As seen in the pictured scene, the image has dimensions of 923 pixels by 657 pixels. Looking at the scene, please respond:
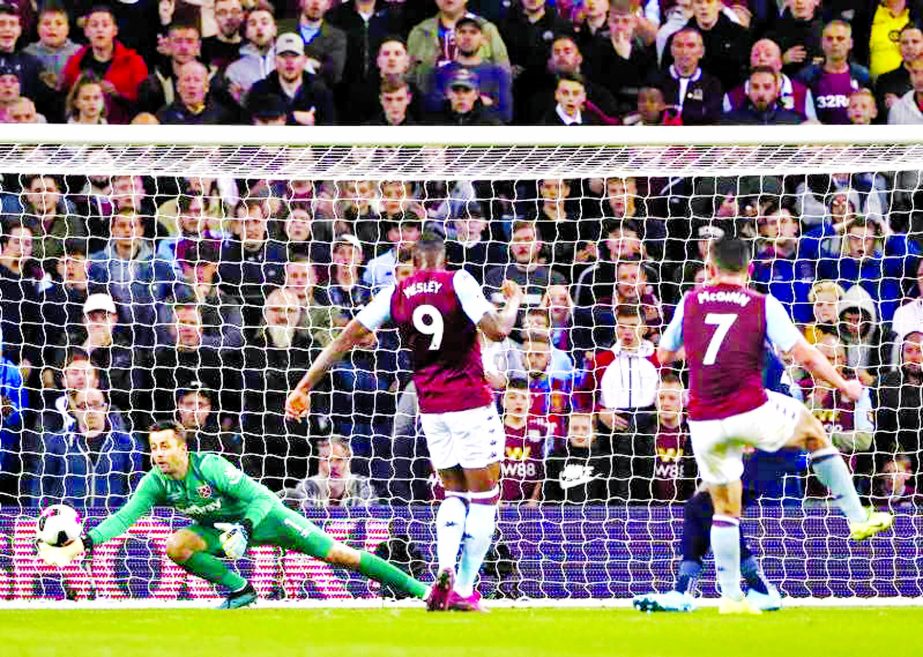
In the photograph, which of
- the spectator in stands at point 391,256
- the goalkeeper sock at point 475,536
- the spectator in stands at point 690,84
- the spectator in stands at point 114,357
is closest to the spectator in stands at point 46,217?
the spectator in stands at point 114,357

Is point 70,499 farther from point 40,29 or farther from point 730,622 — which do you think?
point 730,622

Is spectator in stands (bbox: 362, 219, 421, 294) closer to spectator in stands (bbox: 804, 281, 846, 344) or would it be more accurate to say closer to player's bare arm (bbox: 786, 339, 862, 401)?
spectator in stands (bbox: 804, 281, 846, 344)

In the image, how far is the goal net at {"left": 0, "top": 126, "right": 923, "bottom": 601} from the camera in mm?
12734

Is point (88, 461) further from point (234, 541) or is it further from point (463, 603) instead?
point (463, 603)

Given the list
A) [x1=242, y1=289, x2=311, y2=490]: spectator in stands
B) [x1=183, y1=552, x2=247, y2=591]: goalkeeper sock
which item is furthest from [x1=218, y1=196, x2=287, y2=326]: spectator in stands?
[x1=183, y1=552, x2=247, y2=591]: goalkeeper sock

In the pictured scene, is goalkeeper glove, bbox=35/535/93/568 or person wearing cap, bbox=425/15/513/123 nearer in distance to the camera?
goalkeeper glove, bbox=35/535/93/568

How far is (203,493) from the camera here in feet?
37.7

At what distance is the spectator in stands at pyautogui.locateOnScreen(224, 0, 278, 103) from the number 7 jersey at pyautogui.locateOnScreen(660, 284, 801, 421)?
650 cm

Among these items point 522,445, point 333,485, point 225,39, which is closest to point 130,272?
point 333,485

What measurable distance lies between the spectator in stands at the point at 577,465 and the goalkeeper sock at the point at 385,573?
1.80 m

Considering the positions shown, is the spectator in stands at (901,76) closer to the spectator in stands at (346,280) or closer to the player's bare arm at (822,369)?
the spectator in stands at (346,280)

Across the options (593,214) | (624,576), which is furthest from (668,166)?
(624,576)

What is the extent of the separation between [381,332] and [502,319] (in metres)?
3.04

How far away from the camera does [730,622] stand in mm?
9430
